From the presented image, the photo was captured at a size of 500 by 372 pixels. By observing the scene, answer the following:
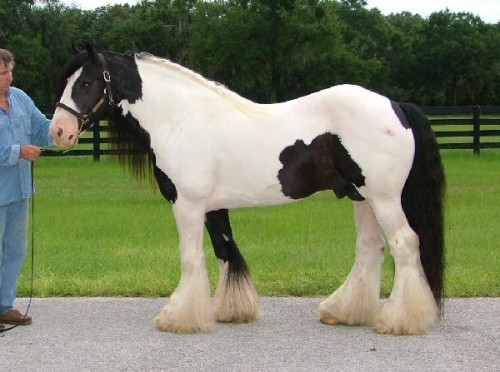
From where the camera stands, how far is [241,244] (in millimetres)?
7594

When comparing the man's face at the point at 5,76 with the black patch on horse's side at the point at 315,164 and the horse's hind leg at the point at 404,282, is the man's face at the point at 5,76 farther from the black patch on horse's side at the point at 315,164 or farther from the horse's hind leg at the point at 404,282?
the horse's hind leg at the point at 404,282

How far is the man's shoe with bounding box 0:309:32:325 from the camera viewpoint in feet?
15.8

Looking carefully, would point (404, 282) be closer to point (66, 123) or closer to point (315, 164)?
point (315, 164)

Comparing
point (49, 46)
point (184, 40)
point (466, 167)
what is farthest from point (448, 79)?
point (466, 167)

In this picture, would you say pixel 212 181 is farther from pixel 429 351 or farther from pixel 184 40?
pixel 184 40

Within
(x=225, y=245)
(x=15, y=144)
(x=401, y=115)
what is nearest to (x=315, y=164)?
(x=401, y=115)

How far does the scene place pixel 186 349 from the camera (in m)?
4.24

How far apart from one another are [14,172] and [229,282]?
5.70ft

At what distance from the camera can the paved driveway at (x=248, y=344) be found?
3.91 metres

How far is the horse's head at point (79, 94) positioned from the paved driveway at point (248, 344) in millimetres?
1335

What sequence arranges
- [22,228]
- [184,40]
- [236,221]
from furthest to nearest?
[184,40] < [236,221] < [22,228]

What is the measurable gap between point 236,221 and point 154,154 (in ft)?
14.6

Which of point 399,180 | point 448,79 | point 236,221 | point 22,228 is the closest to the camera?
point 399,180

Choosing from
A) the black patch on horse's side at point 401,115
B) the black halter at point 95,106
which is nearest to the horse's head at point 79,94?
the black halter at point 95,106
